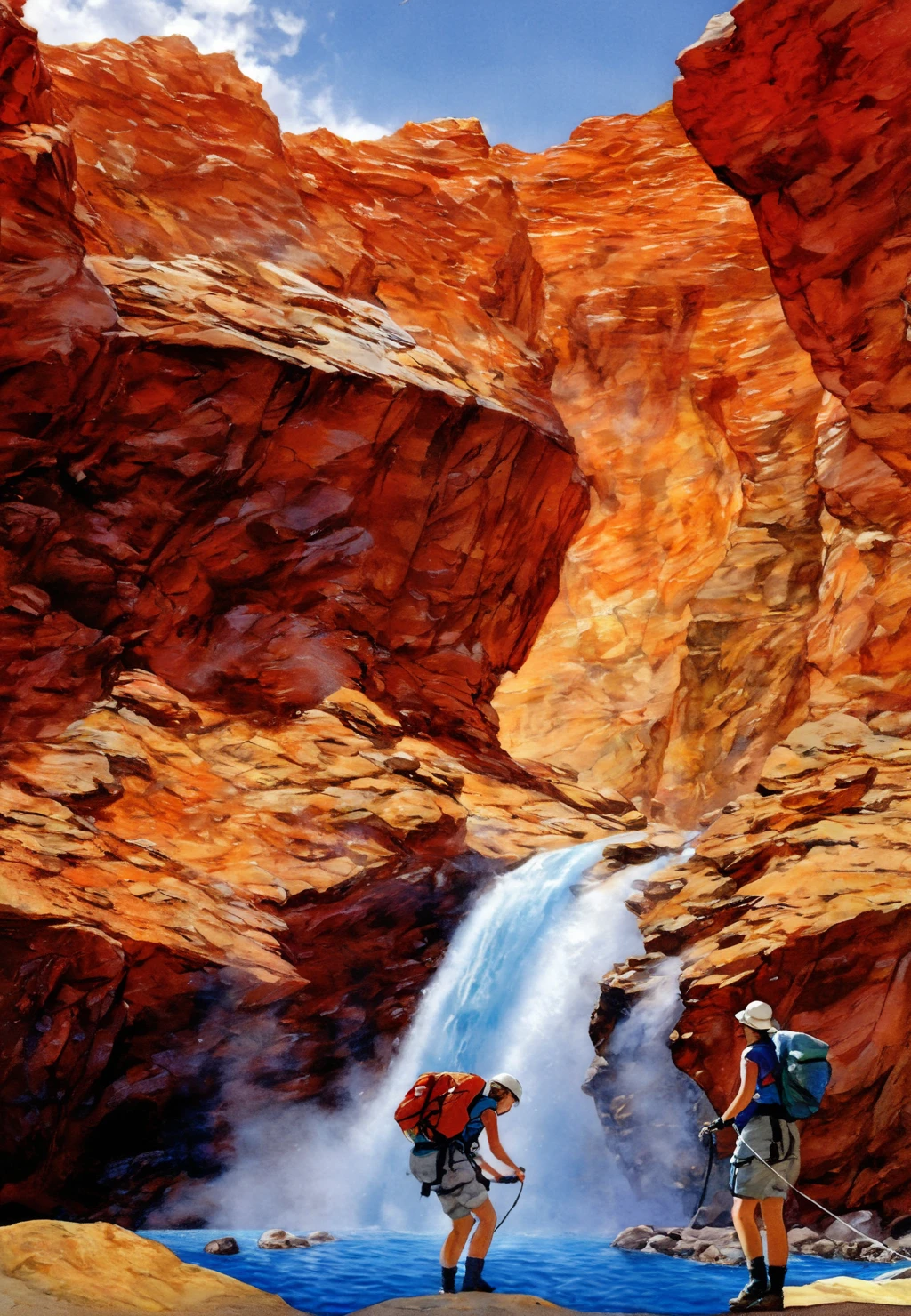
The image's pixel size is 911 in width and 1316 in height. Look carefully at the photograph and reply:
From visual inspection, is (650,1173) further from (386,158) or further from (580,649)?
(386,158)

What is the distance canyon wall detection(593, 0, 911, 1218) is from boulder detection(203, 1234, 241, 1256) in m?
4.21

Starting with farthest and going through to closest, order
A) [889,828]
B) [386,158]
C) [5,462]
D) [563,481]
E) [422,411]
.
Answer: [386,158] < [563,481] < [422,411] < [5,462] < [889,828]

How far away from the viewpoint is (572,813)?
58.3 ft

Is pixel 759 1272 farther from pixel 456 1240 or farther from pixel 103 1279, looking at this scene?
pixel 103 1279

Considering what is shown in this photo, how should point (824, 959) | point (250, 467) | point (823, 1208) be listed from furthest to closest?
point (250, 467)
point (824, 959)
point (823, 1208)

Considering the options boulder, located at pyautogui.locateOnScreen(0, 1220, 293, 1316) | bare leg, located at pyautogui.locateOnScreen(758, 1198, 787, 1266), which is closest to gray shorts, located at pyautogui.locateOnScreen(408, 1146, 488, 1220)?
boulder, located at pyautogui.locateOnScreen(0, 1220, 293, 1316)

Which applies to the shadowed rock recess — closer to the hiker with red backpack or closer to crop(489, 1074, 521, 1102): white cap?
crop(489, 1074, 521, 1102): white cap

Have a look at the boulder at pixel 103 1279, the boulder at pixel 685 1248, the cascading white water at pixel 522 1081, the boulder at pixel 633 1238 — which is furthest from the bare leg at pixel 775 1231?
the cascading white water at pixel 522 1081

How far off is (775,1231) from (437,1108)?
6.98 feet

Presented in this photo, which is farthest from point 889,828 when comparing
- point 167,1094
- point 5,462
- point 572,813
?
point 5,462

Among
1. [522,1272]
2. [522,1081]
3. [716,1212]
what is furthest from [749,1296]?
[522,1081]

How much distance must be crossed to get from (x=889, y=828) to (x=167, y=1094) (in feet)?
26.5

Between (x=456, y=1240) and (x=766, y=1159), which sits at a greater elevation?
(x=766, y=1159)

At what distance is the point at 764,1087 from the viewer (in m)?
6.85
